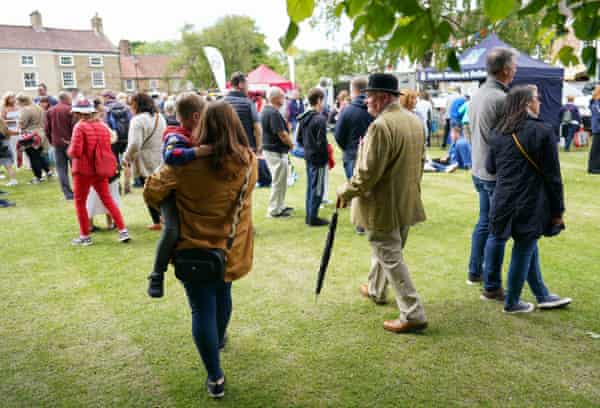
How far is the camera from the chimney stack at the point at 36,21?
191 feet

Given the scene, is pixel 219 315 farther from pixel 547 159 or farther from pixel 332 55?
pixel 332 55

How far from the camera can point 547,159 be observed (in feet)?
12.2

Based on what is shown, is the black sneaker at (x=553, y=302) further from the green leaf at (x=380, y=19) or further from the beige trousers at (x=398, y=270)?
the green leaf at (x=380, y=19)

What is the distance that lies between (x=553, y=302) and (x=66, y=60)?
64622mm

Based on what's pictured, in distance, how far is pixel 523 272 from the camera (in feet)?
13.2

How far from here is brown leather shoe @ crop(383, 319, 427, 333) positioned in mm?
3943

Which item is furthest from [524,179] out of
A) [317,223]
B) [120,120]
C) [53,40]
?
[53,40]

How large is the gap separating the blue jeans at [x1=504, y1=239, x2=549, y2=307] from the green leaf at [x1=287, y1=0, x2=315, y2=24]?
9.42ft

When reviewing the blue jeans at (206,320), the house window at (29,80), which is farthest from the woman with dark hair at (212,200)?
the house window at (29,80)

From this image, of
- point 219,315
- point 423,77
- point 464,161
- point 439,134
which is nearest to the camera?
point 219,315

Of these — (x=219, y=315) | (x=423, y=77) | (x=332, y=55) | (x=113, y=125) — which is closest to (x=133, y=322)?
(x=219, y=315)

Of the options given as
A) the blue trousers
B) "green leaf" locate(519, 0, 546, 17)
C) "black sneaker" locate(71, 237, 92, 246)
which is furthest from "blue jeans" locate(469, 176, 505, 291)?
"black sneaker" locate(71, 237, 92, 246)

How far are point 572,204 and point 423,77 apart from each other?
31.5 feet

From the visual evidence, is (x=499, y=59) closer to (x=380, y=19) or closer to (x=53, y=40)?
(x=380, y=19)
